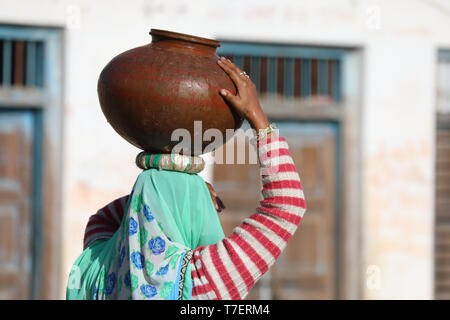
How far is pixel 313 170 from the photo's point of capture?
5.16 meters

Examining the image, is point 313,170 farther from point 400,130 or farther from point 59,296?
point 59,296

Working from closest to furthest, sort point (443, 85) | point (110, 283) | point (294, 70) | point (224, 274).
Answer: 1. point (224, 274)
2. point (110, 283)
3. point (294, 70)
4. point (443, 85)

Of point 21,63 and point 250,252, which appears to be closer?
point 250,252

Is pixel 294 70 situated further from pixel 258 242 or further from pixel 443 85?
pixel 258 242

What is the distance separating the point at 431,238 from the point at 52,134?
114 inches

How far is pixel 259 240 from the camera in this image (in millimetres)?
1663

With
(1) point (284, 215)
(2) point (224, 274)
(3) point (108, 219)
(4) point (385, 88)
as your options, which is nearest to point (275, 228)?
(1) point (284, 215)

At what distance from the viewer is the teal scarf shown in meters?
1.67

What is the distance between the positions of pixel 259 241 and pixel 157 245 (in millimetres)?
258

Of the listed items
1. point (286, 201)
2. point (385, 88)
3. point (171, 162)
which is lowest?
point (286, 201)

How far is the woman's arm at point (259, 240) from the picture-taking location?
1.65 metres

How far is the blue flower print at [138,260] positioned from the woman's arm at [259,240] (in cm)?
13

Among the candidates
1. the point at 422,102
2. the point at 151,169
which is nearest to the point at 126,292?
the point at 151,169
